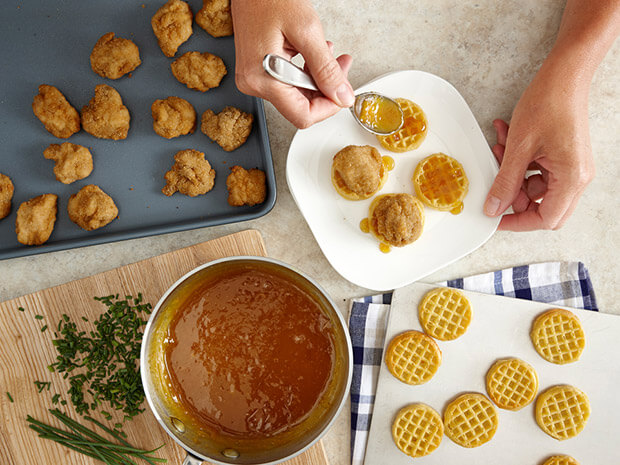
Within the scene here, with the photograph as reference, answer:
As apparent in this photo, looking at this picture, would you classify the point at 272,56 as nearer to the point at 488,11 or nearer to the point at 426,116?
the point at 426,116

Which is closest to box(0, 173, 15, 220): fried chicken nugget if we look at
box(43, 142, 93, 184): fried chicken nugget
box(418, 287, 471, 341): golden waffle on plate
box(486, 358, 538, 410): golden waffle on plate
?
box(43, 142, 93, 184): fried chicken nugget

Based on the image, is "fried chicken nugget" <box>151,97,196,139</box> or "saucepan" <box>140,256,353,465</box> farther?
"fried chicken nugget" <box>151,97,196,139</box>

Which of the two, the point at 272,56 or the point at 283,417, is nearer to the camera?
the point at 272,56

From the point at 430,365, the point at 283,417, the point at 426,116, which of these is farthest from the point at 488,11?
the point at 283,417

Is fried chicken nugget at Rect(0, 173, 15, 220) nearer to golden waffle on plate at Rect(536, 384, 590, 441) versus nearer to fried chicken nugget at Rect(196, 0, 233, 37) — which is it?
fried chicken nugget at Rect(196, 0, 233, 37)

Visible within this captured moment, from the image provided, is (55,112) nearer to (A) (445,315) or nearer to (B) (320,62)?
(B) (320,62)

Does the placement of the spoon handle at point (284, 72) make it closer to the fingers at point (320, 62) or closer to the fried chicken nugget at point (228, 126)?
the fingers at point (320, 62)
